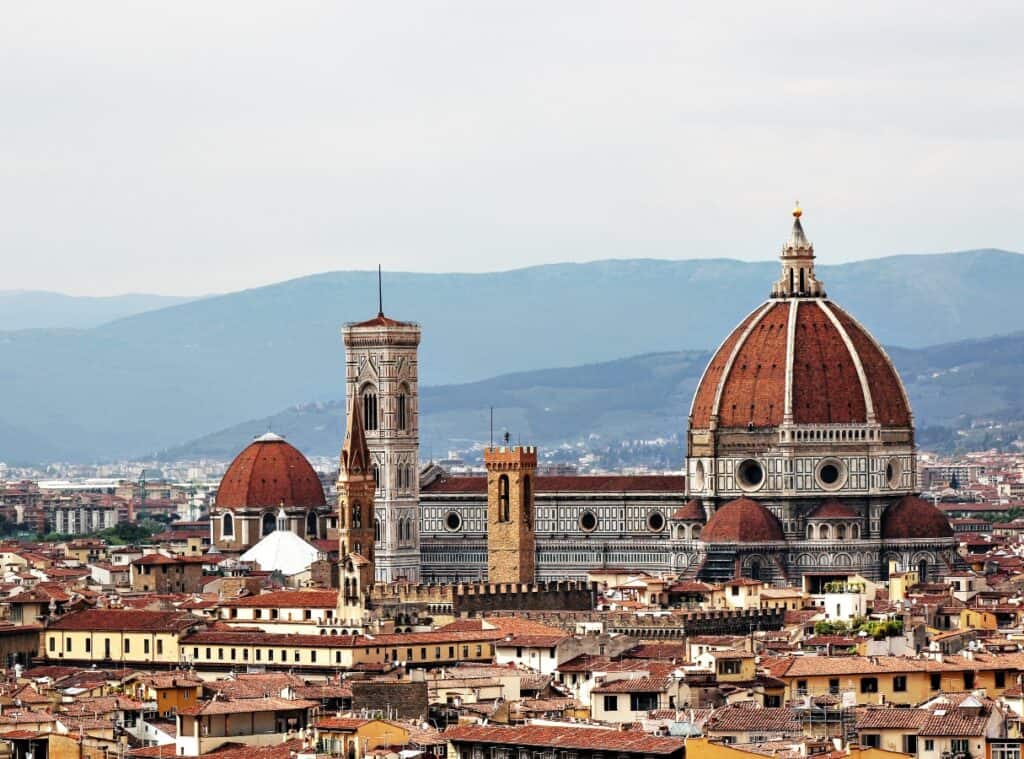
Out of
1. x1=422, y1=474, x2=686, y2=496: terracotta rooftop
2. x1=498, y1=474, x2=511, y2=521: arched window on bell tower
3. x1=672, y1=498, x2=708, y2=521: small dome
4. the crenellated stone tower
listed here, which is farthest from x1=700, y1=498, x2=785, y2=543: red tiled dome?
the crenellated stone tower

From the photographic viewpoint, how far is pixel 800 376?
13262cm

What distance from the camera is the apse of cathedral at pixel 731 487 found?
420ft

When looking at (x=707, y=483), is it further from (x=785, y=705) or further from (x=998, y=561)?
(x=785, y=705)

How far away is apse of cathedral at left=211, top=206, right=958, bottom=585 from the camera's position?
128125 millimetres

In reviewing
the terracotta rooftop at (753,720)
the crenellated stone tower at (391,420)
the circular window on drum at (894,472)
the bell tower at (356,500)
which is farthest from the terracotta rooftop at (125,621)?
the crenellated stone tower at (391,420)

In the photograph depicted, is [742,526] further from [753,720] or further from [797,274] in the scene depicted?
[753,720]

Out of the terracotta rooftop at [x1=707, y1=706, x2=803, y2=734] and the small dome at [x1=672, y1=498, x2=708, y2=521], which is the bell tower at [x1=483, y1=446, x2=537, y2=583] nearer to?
the small dome at [x1=672, y1=498, x2=708, y2=521]

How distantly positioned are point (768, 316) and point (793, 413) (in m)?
4.77

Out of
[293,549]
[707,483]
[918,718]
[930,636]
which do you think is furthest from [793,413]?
[918,718]

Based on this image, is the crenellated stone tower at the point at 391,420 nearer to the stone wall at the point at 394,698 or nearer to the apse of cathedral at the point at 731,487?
the apse of cathedral at the point at 731,487

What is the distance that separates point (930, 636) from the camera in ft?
254

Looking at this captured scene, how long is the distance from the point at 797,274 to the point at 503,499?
19.7m

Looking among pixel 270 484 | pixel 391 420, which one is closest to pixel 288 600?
pixel 391 420

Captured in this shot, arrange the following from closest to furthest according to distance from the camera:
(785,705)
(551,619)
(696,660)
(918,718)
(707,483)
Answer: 1. (918,718)
2. (785,705)
3. (696,660)
4. (551,619)
5. (707,483)
